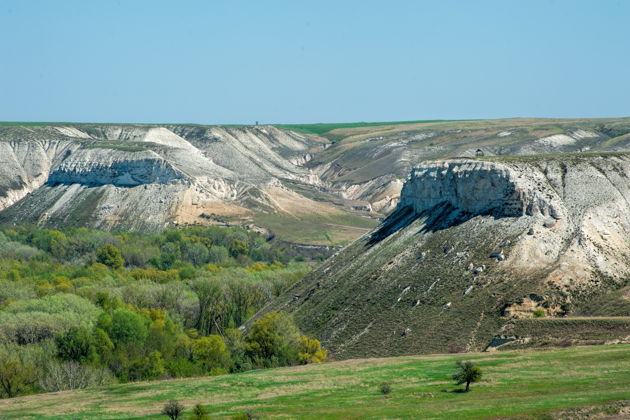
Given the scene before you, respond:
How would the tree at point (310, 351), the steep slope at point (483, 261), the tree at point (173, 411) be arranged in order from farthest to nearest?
1. the tree at point (310, 351)
2. the steep slope at point (483, 261)
3. the tree at point (173, 411)

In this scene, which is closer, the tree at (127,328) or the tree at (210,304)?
the tree at (127,328)

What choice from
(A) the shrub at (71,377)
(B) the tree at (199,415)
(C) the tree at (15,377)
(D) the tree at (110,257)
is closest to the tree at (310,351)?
(A) the shrub at (71,377)

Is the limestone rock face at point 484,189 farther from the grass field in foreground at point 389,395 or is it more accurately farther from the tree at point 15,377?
the tree at point 15,377

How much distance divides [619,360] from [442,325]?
21.0 meters

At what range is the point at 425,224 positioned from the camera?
94.4m

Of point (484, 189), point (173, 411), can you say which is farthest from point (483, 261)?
point (173, 411)

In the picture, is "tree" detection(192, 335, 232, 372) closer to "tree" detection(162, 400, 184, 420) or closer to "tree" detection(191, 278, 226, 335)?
"tree" detection(191, 278, 226, 335)

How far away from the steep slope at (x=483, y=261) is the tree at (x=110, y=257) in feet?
214

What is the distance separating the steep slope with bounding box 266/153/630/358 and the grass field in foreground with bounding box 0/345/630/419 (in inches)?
311

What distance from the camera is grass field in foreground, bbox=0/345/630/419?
5097cm

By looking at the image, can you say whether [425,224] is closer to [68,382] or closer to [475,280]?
[475,280]

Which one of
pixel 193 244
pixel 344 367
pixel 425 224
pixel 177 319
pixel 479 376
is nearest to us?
pixel 479 376

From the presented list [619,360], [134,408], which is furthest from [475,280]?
[134,408]

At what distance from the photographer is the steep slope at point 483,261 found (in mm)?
76688
